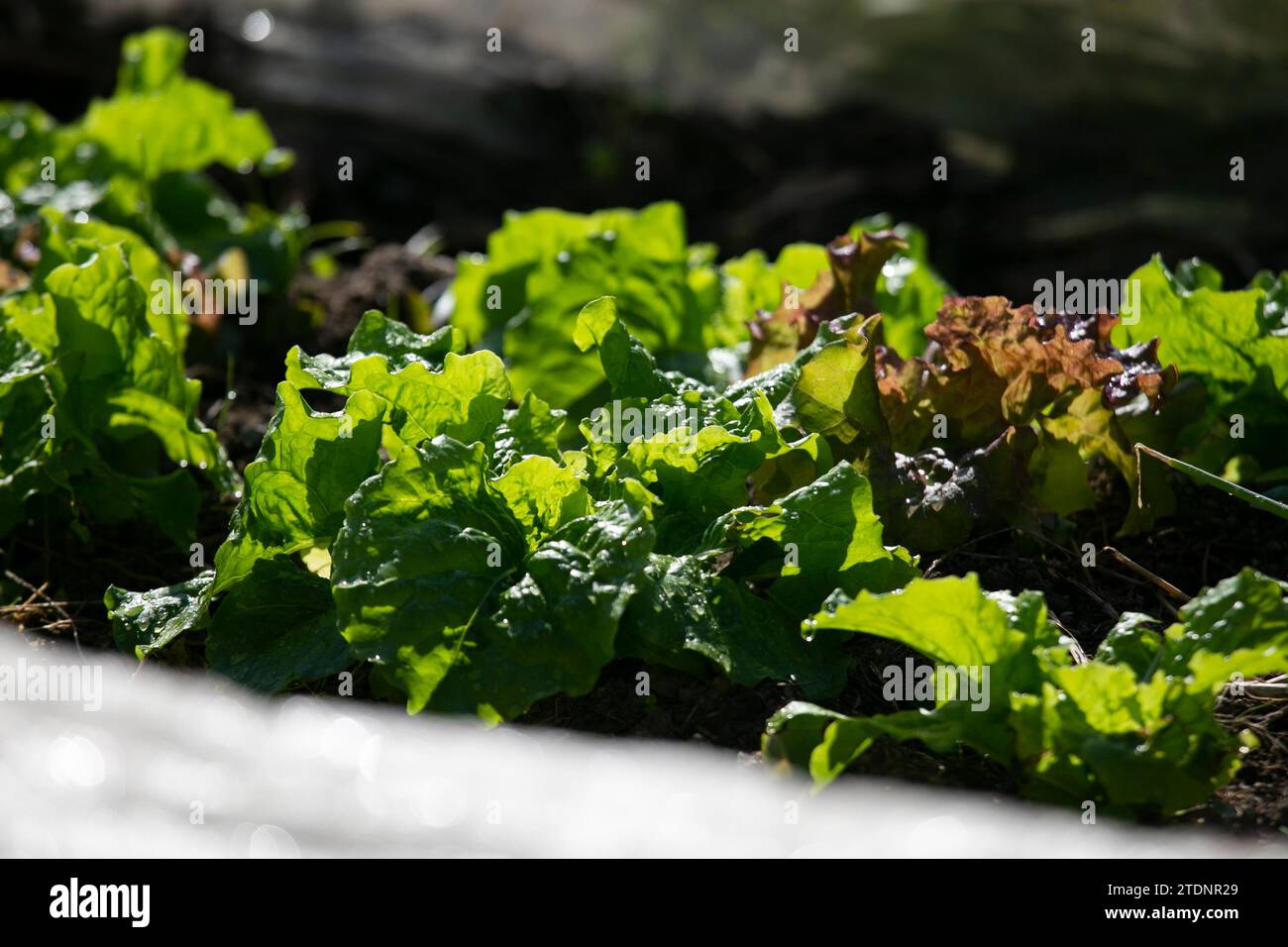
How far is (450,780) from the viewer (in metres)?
1.79

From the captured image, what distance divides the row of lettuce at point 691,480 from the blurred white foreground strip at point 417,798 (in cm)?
7

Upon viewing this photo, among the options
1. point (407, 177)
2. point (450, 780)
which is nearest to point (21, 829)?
point (450, 780)

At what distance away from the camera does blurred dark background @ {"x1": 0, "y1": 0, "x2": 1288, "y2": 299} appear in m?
4.62

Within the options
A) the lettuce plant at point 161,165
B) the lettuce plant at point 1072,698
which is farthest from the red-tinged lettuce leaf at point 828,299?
the lettuce plant at point 161,165

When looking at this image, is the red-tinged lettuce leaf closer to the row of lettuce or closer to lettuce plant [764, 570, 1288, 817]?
the row of lettuce

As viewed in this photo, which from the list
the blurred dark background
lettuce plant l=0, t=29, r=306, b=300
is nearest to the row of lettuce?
lettuce plant l=0, t=29, r=306, b=300

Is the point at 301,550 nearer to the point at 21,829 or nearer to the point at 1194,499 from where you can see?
the point at 21,829

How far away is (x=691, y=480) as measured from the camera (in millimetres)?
2066

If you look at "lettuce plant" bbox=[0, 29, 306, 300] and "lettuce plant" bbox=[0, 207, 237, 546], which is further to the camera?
"lettuce plant" bbox=[0, 29, 306, 300]

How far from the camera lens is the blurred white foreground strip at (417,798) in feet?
5.44

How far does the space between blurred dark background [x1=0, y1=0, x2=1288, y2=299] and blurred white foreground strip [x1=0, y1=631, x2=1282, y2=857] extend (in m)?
2.92

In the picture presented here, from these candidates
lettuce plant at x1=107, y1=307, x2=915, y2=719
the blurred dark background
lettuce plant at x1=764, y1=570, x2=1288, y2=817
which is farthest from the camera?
the blurred dark background

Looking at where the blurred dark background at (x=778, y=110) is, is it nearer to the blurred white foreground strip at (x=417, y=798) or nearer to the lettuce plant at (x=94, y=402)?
the lettuce plant at (x=94, y=402)

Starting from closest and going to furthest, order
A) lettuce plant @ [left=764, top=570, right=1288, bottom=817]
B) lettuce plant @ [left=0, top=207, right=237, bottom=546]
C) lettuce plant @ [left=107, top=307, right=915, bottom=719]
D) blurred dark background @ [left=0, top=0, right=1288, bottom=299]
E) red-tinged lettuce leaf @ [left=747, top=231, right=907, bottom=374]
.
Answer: lettuce plant @ [left=764, top=570, right=1288, bottom=817] < lettuce plant @ [left=107, top=307, right=915, bottom=719] < lettuce plant @ [left=0, top=207, right=237, bottom=546] < red-tinged lettuce leaf @ [left=747, top=231, right=907, bottom=374] < blurred dark background @ [left=0, top=0, right=1288, bottom=299]
